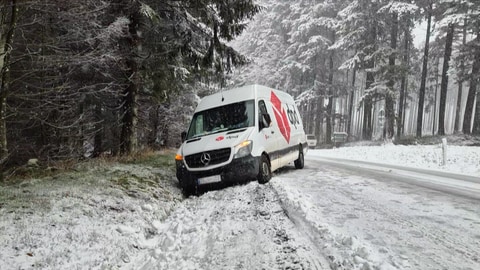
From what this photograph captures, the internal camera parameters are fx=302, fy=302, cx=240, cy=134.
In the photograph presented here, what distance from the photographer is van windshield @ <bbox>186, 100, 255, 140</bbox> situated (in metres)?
7.51

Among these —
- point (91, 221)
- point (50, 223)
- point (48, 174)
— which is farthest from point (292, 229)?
point (48, 174)

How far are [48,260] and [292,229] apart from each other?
2.88 metres

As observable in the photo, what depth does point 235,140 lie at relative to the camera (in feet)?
22.0

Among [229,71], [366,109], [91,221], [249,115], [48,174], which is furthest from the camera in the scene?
[366,109]

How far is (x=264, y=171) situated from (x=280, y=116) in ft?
8.17

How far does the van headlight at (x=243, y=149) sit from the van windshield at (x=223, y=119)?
2.45 feet

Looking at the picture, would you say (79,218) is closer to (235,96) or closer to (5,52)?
(5,52)

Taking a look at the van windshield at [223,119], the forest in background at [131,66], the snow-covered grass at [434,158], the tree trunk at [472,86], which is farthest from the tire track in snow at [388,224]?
the tree trunk at [472,86]

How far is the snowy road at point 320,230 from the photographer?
312 cm

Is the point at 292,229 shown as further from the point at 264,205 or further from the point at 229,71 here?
the point at 229,71

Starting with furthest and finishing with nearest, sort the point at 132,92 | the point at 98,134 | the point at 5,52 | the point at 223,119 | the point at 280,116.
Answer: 1. the point at 98,134
2. the point at 132,92
3. the point at 280,116
4. the point at 223,119
5. the point at 5,52

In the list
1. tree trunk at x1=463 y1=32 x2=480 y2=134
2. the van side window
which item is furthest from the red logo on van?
tree trunk at x1=463 y1=32 x2=480 y2=134

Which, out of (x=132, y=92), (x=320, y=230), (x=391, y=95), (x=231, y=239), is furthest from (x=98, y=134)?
(x=391, y=95)

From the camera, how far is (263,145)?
7.20 m
